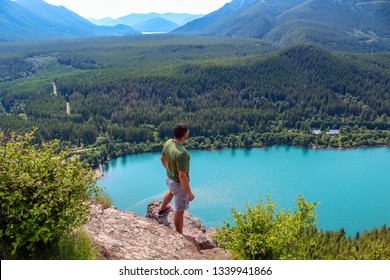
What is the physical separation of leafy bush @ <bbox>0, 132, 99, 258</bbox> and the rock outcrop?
1.80 m

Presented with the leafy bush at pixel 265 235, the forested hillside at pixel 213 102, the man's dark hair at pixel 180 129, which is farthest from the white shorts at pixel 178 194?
the forested hillside at pixel 213 102

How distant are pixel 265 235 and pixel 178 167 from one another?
279 cm

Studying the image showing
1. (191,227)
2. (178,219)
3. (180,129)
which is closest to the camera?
(180,129)

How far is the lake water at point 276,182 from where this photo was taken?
44.7 metres

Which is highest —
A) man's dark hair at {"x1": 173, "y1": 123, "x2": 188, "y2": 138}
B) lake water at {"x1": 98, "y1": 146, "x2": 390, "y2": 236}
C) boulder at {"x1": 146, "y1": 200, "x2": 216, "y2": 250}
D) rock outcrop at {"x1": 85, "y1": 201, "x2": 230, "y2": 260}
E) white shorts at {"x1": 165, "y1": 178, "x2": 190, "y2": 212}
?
man's dark hair at {"x1": 173, "y1": 123, "x2": 188, "y2": 138}

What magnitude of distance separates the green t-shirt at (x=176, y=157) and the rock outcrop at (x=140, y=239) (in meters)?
1.79

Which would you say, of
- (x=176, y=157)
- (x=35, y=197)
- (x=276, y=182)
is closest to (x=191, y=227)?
(x=176, y=157)

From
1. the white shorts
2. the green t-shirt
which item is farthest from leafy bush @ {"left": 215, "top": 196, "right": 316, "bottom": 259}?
the green t-shirt

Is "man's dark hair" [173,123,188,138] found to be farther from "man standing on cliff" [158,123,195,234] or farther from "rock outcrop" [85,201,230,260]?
"rock outcrop" [85,201,230,260]

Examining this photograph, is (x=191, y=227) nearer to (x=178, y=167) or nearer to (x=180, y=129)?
(x=178, y=167)

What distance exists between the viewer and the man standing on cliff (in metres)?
8.03

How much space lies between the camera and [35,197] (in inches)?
209

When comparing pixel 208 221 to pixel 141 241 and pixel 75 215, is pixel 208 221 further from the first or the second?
pixel 75 215

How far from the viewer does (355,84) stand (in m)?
114
